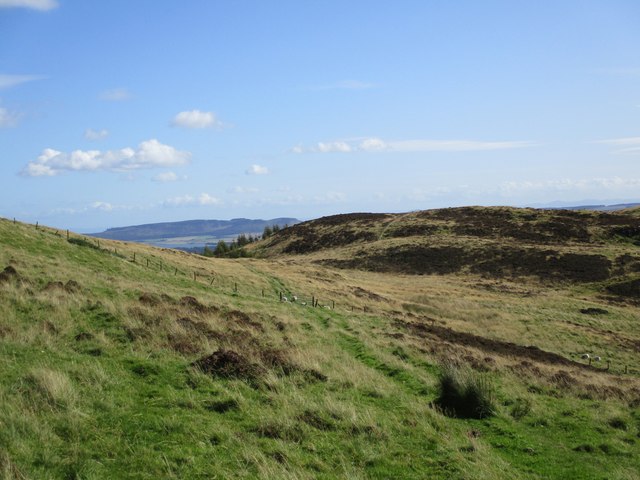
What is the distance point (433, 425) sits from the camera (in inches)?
436

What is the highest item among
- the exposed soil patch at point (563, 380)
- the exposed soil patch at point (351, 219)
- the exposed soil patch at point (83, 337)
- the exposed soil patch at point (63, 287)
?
the exposed soil patch at point (351, 219)

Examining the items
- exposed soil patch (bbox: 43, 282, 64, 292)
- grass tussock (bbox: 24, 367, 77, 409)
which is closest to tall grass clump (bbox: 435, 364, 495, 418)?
grass tussock (bbox: 24, 367, 77, 409)

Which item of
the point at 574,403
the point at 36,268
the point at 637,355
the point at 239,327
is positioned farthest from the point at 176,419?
the point at 637,355

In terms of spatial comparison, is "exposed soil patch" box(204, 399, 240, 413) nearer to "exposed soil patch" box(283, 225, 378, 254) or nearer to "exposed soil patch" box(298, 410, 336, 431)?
"exposed soil patch" box(298, 410, 336, 431)

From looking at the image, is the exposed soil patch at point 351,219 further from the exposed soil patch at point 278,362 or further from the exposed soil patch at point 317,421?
the exposed soil patch at point 317,421

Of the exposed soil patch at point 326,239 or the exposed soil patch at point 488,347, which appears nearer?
the exposed soil patch at point 488,347

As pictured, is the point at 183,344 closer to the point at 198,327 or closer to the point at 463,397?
the point at 198,327

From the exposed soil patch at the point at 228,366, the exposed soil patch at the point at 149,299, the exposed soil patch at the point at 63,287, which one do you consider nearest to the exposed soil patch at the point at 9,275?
the exposed soil patch at the point at 63,287

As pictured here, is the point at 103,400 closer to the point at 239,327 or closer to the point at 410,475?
the point at 410,475

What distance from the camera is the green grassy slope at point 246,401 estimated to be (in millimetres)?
7902

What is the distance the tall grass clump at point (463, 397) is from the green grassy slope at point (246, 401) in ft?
1.35

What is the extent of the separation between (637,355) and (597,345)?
295cm

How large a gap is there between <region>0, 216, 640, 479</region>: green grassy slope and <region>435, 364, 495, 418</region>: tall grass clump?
0.41 meters

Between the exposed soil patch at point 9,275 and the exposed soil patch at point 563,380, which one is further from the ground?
the exposed soil patch at point 9,275
